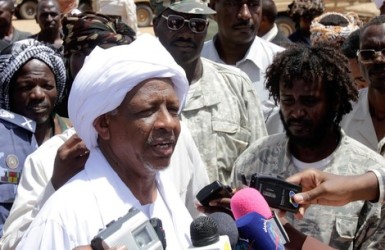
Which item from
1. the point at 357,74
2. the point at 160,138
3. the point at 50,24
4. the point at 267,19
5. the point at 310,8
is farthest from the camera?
the point at 310,8

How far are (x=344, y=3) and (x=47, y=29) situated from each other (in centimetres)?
922

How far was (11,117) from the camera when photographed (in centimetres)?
441

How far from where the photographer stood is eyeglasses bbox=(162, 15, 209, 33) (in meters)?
5.14

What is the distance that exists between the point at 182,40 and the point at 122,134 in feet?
7.29

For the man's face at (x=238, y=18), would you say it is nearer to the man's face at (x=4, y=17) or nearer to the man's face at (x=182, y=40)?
the man's face at (x=182, y=40)

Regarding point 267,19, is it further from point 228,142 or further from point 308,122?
point 308,122

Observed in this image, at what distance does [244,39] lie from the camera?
595cm

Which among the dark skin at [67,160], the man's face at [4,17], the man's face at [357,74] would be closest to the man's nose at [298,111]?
the dark skin at [67,160]

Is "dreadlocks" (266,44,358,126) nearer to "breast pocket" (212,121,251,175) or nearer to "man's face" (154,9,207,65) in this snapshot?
"breast pocket" (212,121,251,175)

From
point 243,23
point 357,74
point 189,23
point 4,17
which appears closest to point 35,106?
point 189,23

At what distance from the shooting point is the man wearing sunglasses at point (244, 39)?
19.4 feet

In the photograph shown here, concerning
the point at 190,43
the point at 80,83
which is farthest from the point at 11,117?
the point at 80,83

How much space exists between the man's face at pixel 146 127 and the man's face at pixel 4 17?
6.64 m

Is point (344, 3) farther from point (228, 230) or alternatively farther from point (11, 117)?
point (228, 230)
